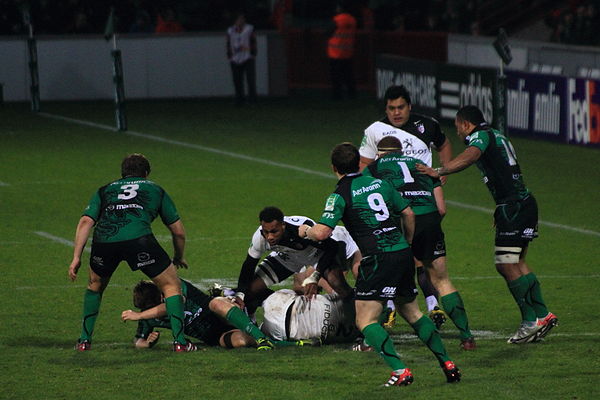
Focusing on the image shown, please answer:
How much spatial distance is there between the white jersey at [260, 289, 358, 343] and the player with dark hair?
20cm

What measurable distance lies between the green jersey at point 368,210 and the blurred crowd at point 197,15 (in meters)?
24.0

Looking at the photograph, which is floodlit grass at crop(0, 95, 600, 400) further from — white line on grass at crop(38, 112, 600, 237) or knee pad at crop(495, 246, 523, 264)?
knee pad at crop(495, 246, 523, 264)

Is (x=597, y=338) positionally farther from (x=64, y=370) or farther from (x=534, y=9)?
(x=534, y=9)

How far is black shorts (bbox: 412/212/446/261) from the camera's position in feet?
33.1

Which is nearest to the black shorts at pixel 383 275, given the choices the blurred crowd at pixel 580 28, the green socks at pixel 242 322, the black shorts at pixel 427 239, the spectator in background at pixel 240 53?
the black shorts at pixel 427 239

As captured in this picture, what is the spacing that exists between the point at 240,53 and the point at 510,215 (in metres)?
20.9

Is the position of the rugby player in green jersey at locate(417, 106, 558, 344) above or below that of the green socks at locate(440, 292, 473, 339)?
above

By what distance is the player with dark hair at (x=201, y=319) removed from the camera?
10.1m

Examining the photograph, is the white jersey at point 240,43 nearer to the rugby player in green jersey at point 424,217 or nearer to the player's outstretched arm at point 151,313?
the rugby player in green jersey at point 424,217

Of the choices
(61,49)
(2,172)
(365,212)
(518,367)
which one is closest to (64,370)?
(365,212)

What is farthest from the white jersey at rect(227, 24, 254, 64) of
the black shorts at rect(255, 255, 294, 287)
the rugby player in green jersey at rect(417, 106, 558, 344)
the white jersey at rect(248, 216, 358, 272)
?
the rugby player in green jersey at rect(417, 106, 558, 344)

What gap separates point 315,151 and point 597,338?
13019mm

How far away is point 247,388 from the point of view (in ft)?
29.3

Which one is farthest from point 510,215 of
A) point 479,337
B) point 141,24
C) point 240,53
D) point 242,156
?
point 141,24
